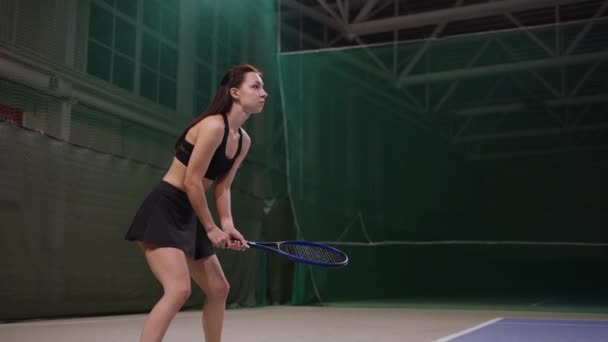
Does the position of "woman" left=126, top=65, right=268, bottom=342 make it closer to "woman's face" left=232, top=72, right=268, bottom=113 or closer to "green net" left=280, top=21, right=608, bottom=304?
"woman's face" left=232, top=72, right=268, bottom=113

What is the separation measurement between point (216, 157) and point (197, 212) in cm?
21

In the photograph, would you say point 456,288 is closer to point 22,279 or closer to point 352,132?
point 352,132


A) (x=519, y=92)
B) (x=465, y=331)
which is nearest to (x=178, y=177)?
(x=465, y=331)

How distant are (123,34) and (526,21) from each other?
7.56m

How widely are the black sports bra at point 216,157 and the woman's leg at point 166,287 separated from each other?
0.29 m

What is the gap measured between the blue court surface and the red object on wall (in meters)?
2.89

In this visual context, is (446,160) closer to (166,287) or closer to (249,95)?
(249,95)

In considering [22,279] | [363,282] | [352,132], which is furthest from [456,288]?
[22,279]

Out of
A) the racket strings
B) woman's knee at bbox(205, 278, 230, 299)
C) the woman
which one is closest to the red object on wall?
the racket strings

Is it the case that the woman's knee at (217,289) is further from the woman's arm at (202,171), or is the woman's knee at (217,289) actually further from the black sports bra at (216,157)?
the black sports bra at (216,157)

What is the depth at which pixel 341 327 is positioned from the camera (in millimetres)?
4688

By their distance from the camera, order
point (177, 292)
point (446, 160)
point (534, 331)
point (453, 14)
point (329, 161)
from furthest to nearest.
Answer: point (453, 14)
point (329, 161)
point (446, 160)
point (534, 331)
point (177, 292)

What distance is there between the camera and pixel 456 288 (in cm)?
798

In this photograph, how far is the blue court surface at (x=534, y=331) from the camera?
394 centimetres
